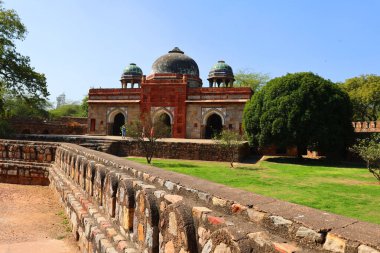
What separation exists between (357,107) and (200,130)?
15.5 metres

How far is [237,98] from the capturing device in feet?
78.2

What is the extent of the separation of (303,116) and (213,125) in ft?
33.3

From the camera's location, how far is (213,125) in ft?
85.2

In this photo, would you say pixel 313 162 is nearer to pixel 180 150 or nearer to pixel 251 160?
pixel 251 160

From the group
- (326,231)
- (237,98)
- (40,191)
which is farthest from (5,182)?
(237,98)

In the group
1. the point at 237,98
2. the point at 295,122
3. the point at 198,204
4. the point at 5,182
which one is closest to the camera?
the point at 198,204

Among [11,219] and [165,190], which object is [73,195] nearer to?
[11,219]

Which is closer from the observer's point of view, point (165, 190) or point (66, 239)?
point (165, 190)

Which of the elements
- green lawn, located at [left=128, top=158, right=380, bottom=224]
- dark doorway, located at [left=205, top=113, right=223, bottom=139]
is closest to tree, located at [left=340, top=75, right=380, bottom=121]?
dark doorway, located at [left=205, top=113, right=223, bottom=139]

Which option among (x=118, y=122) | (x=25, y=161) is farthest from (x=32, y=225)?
(x=118, y=122)

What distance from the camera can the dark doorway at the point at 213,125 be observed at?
82.6ft

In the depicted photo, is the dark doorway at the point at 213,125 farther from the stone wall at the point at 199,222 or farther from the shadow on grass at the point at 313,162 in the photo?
the stone wall at the point at 199,222

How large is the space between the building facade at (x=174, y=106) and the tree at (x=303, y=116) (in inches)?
218

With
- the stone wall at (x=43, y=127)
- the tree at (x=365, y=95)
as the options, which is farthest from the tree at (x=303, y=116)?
the stone wall at (x=43, y=127)
